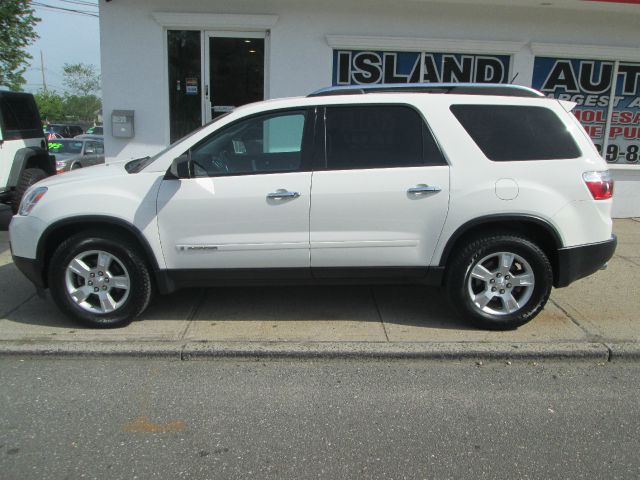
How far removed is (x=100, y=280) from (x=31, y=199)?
850 millimetres

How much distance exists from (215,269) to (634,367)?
324cm

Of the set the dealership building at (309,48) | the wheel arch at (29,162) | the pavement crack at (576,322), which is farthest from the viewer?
the wheel arch at (29,162)

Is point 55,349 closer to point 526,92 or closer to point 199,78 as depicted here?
point 526,92

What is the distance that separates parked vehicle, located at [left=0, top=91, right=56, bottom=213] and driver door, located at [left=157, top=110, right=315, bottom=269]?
4.99 m

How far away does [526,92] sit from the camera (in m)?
4.39

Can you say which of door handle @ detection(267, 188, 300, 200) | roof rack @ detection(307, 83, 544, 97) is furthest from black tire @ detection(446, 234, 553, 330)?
door handle @ detection(267, 188, 300, 200)

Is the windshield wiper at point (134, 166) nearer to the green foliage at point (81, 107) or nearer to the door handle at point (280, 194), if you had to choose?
the door handle at point (280, 194)

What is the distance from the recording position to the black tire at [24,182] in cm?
788

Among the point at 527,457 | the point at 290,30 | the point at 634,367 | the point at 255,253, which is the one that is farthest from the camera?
the point at 290,30

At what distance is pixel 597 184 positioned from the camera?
4.18m

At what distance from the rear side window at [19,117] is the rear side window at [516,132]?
6.99m

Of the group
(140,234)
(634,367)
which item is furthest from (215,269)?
(634,367)

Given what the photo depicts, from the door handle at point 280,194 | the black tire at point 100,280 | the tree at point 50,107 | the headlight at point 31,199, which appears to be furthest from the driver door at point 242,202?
the tree at point 50,107

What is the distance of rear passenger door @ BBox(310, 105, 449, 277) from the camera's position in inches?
162
